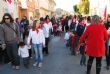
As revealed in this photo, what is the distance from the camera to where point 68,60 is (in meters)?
13.5

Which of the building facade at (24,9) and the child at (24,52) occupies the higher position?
the building facade at (24,9)

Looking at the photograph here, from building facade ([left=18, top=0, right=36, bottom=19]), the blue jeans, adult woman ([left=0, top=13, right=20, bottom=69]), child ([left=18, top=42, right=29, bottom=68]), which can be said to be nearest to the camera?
adult woman ([left=0, top=13, right=20, bottom=69])

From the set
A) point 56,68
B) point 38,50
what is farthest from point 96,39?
point 38,50

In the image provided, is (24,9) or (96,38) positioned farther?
(24,9)

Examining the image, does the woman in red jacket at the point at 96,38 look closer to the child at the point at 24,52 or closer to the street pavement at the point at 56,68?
the street pavement at the point at 56,68

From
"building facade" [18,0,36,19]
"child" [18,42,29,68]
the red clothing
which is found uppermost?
"building facade" [18,0,36,19]

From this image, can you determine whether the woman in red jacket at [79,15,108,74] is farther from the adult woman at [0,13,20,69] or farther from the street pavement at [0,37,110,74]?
the adult woman at [0,13,20,69]

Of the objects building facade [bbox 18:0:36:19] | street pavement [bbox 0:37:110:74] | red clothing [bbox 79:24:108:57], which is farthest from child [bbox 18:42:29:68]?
building facade [bbox 18:0:36:19]

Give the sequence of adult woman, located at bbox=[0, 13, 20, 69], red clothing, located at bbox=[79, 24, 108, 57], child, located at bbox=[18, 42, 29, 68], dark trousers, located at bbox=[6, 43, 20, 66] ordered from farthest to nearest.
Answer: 1. child, located at bbox=[18, 42, 29, 68]
2. dark trousers, located at bbox=[6, 43, 20, 66]
3. adult woman, located at bbox=[0, 13, 20, 69]
4. red clothing, located at bbox=[79, 24, 108, 57]

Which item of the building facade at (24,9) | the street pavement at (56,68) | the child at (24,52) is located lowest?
the street pavement at (56,68)

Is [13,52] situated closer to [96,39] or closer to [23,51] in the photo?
[23,51]

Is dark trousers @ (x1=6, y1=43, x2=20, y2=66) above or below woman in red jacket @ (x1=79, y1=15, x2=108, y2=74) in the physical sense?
below

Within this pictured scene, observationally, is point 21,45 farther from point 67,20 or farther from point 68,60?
point 67,20

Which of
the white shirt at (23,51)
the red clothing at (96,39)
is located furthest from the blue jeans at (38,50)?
the red clothing at (96,39)
